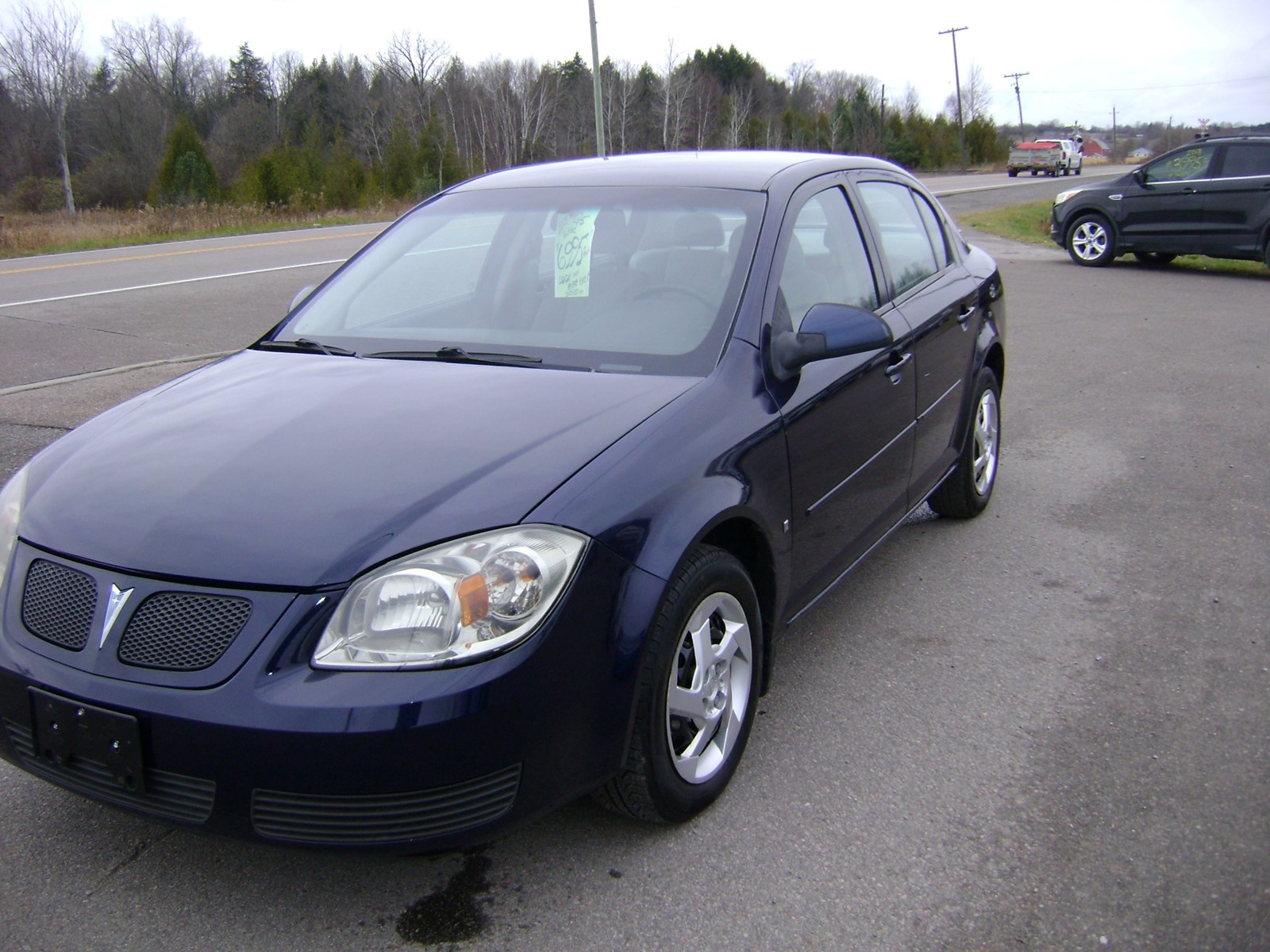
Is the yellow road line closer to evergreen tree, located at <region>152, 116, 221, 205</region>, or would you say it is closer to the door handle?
the door handle

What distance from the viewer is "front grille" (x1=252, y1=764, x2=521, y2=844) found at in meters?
2.19

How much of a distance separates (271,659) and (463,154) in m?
74.4

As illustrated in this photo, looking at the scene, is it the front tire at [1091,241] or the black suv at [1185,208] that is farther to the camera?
the front tire at [1091,241]

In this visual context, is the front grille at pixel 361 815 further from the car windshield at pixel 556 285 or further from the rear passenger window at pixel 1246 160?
the rear passenger window at pixel 1246 160

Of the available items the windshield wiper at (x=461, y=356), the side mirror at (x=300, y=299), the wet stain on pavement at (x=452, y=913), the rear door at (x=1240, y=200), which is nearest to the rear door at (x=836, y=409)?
the windshield wiper at (x=461, y=356)

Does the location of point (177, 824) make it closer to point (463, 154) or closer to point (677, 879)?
point (677, 879)

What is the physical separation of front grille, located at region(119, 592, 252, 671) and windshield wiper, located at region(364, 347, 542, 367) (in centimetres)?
118

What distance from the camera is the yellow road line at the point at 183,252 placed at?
17281mm

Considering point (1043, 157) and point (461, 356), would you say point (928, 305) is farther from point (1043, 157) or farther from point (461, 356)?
point (1043, 157)

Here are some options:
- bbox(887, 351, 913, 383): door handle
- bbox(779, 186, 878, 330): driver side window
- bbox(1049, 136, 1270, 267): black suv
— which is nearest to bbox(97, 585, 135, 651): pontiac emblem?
bbox(779, 186, 878, 330): driver side window

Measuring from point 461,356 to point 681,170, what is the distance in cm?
111

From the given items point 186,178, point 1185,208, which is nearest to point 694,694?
point 1185,208

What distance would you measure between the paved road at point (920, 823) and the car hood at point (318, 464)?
2.11 feet

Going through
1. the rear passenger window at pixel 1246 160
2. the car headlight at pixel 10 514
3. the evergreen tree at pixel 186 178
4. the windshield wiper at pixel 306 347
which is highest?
the evergreen tree at pixel 186 178
